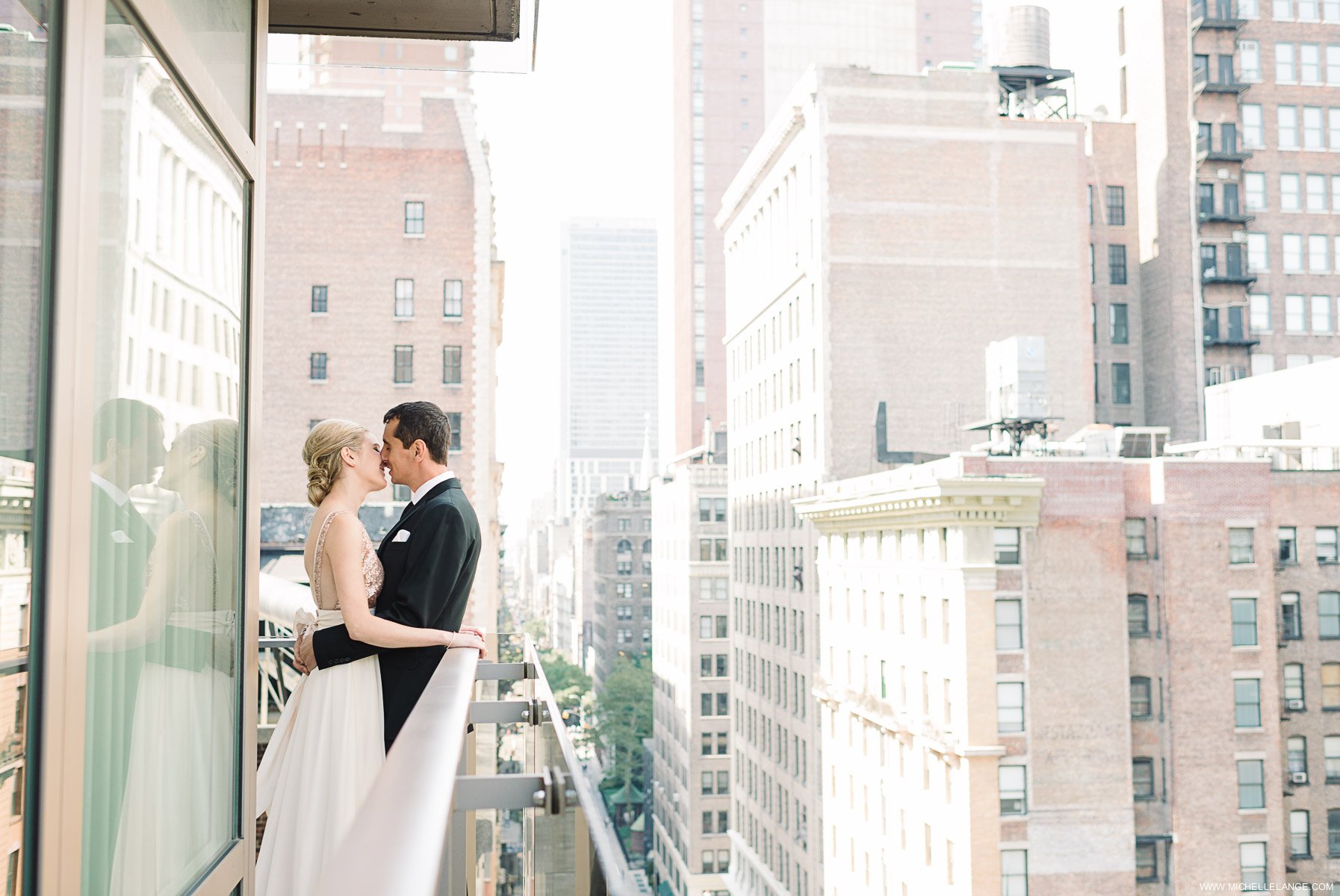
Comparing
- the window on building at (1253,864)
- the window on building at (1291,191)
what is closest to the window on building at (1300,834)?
the window on building at (1253,864)

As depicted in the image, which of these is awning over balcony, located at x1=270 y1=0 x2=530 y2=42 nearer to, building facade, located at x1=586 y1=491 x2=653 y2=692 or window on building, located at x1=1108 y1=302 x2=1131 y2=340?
window on building, located at x1=1108 y1=302 x2=1131 y2=340

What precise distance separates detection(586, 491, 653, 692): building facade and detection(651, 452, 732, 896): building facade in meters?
24.8

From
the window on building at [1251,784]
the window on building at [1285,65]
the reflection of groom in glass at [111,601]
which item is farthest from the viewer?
the window on building at [1285,65]

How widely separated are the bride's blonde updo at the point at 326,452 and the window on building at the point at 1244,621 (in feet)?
128

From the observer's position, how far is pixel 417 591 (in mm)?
3477

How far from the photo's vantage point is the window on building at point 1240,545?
3744cm

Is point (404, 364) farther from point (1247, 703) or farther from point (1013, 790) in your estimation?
point (1247, 703)

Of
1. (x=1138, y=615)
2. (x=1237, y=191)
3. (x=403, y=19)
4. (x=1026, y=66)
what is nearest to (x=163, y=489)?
(x=403, y=19)

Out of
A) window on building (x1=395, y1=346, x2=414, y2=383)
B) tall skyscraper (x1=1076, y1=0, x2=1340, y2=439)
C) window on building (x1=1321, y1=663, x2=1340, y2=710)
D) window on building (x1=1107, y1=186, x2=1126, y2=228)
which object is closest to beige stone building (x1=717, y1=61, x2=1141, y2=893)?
tall skyscraper (x1=1076, y1=0, x2=1340, y2=439)

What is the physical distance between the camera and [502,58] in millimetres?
4621

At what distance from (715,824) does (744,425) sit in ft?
82.6

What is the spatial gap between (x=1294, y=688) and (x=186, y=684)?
43.7 m

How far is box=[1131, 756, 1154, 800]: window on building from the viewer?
36.8 metres

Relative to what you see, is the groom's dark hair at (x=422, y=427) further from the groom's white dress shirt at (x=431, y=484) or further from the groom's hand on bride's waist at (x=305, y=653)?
the groom's hand on bride's waist at (x=305, y=653)
